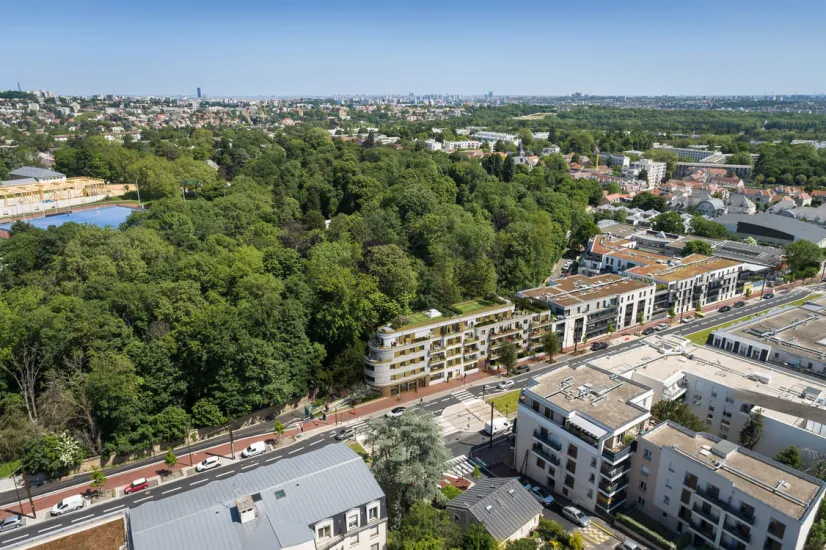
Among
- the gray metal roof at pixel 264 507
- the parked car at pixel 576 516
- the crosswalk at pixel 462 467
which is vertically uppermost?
the gray metal roof at pixel 264 507

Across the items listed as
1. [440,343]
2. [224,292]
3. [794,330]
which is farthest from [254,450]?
[794,330]

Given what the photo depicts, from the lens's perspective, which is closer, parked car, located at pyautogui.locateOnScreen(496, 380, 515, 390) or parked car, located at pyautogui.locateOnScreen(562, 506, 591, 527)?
parked car, located at pyautogui.locateOnScreen(562, 506, 591, 527)

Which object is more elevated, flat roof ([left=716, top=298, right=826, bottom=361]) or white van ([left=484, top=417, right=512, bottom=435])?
flat roof ([left=716, top=298, right=826, bottom=361])

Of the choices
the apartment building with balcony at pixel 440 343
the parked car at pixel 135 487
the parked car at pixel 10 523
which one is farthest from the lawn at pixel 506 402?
the parked car at pixel 10 523

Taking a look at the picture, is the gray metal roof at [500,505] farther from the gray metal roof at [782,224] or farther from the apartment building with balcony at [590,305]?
the gray metal roof at [782,224]

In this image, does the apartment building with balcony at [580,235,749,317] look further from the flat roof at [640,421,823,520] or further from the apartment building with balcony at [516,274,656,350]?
the flat roof at [640,421,823,520]

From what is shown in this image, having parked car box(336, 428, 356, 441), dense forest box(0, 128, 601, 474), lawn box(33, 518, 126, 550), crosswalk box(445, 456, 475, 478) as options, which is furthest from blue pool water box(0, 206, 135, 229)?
crosswalk box(445, 456, 475, 478)

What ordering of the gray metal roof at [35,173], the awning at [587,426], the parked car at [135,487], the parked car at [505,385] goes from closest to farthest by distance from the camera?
the awning at [587,426], the parked car at [135,487], the parked car at [505,385], the gray metal roof at [35,173]
